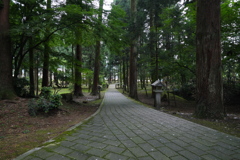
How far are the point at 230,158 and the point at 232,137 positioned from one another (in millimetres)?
1146

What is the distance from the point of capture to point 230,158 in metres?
2.18

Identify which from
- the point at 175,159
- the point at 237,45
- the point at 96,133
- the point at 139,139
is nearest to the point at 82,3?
the point at 96,133

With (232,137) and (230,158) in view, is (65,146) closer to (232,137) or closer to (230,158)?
(230,158)

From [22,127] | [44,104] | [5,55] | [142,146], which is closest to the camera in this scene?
[142,146]

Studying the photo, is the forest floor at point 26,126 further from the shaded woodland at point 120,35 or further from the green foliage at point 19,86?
the green foliage at point 19,86

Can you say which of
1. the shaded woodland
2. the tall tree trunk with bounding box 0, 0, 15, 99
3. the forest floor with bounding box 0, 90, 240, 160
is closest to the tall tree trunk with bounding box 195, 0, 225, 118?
the shaded woodland

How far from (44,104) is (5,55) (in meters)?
3.16

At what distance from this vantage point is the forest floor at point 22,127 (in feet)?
8.64

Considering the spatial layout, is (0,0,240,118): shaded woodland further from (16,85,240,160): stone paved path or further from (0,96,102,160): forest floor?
(16,85,240,160): stone paved path

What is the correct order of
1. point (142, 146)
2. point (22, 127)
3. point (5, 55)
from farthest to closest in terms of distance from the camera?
point (5, 55), point (22, 127), point (142, 146)

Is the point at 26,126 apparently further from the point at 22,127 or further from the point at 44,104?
the point at 44,104

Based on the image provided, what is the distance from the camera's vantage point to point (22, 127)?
13.5 feet

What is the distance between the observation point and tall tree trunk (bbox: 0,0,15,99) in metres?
6.02

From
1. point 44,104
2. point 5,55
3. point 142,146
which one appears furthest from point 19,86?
point 142,146
